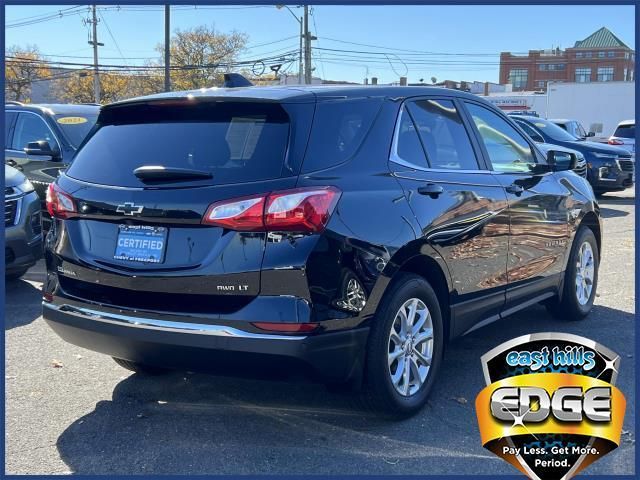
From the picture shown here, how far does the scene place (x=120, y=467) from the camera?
10.9 ft

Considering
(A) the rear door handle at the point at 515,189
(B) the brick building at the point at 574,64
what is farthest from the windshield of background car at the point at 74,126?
(B) the brick building at the point at 574,64

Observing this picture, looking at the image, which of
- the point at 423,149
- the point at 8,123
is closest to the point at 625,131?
the point at 8,123

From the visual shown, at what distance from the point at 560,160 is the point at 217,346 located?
3578 millimetres

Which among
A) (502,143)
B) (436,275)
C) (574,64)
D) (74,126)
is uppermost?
(574,64)

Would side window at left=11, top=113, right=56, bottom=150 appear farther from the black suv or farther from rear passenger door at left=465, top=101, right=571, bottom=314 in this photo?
rear passenger door at left=465, top=101, right=571, bottom=314

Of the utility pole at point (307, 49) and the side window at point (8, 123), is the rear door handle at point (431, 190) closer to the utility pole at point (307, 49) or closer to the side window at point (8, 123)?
the side window at point (8, 123)

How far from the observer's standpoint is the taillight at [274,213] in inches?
124

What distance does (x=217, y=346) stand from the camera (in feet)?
10.5

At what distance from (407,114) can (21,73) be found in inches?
2660

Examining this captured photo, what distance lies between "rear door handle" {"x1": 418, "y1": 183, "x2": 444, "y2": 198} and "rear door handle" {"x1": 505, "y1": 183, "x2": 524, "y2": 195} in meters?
0.91

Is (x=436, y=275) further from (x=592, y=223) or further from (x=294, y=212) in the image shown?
(x=592, y=223)

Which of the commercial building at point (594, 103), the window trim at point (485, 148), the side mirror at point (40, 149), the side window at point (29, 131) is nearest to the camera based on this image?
the window trim at point (485, 148)

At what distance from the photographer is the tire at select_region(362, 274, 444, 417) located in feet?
11.5

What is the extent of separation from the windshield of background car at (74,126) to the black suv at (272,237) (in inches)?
200
